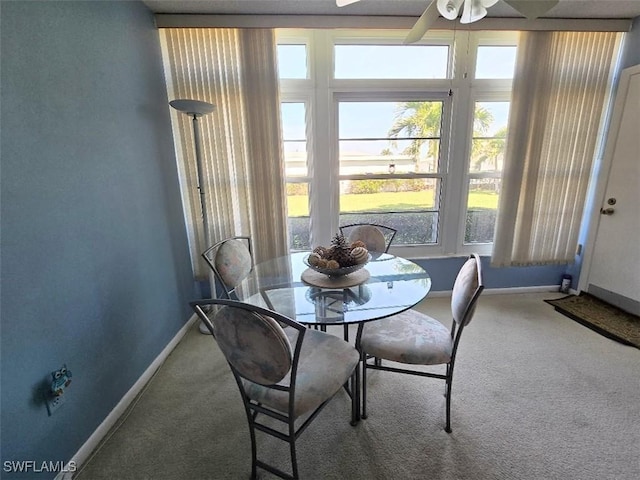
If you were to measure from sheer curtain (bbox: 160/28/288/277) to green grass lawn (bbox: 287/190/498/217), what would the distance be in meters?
0.27

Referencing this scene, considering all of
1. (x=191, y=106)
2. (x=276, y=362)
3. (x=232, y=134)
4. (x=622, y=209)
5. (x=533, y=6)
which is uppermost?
(x=533, y=6)

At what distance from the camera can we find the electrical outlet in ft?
4.22

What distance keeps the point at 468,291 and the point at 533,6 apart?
1276mm

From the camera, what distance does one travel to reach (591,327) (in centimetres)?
246

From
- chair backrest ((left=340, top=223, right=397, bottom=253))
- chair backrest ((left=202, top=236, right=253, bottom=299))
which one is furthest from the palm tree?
chair backrest ((left=202, top=236, right=253, bottom=299))

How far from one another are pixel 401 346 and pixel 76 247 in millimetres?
1668

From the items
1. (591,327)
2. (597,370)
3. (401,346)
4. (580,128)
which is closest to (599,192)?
(580,128)

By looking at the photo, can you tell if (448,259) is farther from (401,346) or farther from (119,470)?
(119,470)

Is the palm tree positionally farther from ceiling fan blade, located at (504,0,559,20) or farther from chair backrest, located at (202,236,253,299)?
chair backrest, located at (202,236,253,299)

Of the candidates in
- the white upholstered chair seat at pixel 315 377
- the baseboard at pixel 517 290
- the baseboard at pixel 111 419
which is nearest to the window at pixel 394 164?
the baseboard at pixel 517 290

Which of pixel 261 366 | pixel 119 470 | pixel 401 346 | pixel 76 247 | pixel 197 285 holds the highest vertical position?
pixel 76 247

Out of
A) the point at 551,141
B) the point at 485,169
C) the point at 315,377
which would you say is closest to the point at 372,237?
the point at 315,377

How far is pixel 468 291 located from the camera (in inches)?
57.1

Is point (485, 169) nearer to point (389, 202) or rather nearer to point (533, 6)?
point (389, 202)
